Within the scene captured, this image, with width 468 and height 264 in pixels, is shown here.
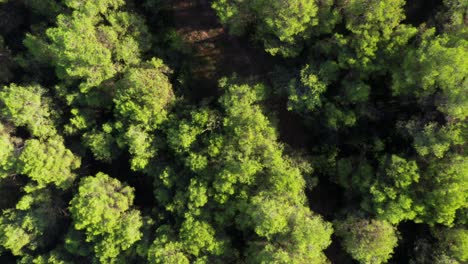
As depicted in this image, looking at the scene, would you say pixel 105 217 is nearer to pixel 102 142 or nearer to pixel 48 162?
pixel 102 142

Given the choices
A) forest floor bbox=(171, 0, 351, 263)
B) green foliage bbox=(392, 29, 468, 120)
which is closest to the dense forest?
green foliage bbox=(392, 29, 468, 120)

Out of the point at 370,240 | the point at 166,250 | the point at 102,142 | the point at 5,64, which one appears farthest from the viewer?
the point at 5,64

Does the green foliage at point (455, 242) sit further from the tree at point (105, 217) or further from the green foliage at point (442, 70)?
the tree at point (105, 217)

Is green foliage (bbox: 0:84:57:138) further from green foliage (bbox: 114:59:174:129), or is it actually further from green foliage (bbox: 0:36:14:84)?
green foliage (bbox: 114:59:174:129)

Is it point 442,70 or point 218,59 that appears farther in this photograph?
point 218,59

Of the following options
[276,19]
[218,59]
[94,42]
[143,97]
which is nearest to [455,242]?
[276,19]

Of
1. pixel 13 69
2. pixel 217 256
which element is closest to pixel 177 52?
pixel 13 69
